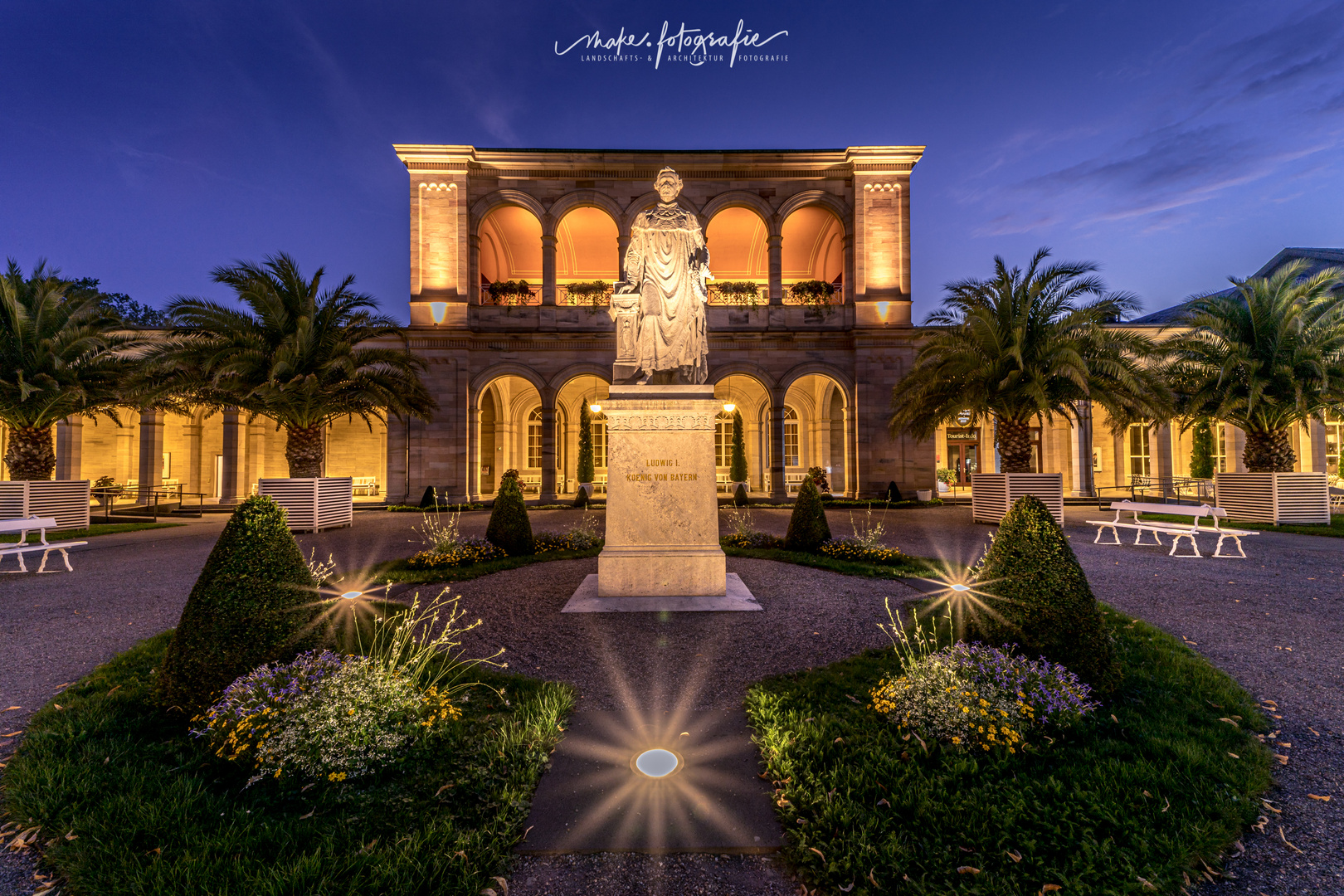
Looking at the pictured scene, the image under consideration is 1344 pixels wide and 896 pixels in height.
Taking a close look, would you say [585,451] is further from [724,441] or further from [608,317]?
[724,441]

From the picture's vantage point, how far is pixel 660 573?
20.9 ft

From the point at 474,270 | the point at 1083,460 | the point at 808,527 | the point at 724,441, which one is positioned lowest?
the point at 808,527

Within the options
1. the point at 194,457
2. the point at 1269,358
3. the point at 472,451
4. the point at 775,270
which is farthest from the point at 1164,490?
the point at 194,457

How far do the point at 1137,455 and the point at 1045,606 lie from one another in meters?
30.2

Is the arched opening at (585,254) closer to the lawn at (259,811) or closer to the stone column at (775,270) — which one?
the stone column at (775,270)

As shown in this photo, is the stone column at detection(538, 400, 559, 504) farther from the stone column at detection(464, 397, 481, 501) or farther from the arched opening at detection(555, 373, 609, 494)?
the arched opening at detection(555, 373, 609, 494)

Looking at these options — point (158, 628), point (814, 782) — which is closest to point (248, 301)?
point (158, 628)

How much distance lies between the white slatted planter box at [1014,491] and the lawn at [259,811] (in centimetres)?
1498

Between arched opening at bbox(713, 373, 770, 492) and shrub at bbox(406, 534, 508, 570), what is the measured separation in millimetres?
16672

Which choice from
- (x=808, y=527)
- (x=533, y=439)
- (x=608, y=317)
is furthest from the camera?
(x=533, y=439)

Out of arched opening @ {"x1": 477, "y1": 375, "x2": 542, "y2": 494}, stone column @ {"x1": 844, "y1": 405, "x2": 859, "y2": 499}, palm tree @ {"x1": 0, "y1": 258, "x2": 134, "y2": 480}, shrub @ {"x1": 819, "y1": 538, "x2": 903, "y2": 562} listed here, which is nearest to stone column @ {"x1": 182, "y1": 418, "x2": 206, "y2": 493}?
palm tree @ {"x1": 0, "y1": 258, "x2": 134, "y2": 480}

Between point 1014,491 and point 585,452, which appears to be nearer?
point 1014,491

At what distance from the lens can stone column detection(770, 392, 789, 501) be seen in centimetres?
2119

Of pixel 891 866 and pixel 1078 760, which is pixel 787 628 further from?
pixel 891 866
